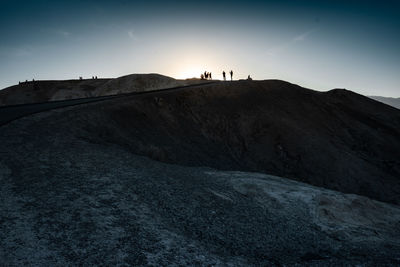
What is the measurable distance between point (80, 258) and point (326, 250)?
667 cm

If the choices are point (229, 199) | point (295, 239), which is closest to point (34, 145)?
point (229, 199)

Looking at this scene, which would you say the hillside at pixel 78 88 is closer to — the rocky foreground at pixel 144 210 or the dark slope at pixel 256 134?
the dark slope at pixel 256 134

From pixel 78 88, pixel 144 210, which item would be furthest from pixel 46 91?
pixel 144 210

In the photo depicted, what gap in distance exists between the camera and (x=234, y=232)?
23.6ft

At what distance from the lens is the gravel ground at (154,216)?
525 cm

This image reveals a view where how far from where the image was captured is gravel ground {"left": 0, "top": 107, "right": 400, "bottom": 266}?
5.25m

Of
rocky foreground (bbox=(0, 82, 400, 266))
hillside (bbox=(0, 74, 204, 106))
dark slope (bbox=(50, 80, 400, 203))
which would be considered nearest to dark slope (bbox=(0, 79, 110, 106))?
hillside (bbox=(0, 74, 204, 106))

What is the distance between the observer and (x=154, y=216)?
692cm

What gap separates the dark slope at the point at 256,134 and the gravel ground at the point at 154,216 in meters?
4.54

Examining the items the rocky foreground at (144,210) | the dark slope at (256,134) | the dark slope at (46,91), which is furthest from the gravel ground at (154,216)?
the dark slope at (46,91)

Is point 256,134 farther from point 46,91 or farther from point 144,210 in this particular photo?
point 46,91

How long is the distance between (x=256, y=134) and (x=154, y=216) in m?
23.4

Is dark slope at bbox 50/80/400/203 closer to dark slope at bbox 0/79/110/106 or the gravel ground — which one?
the gravel ground

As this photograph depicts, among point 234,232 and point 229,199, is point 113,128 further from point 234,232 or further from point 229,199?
point 234,232
